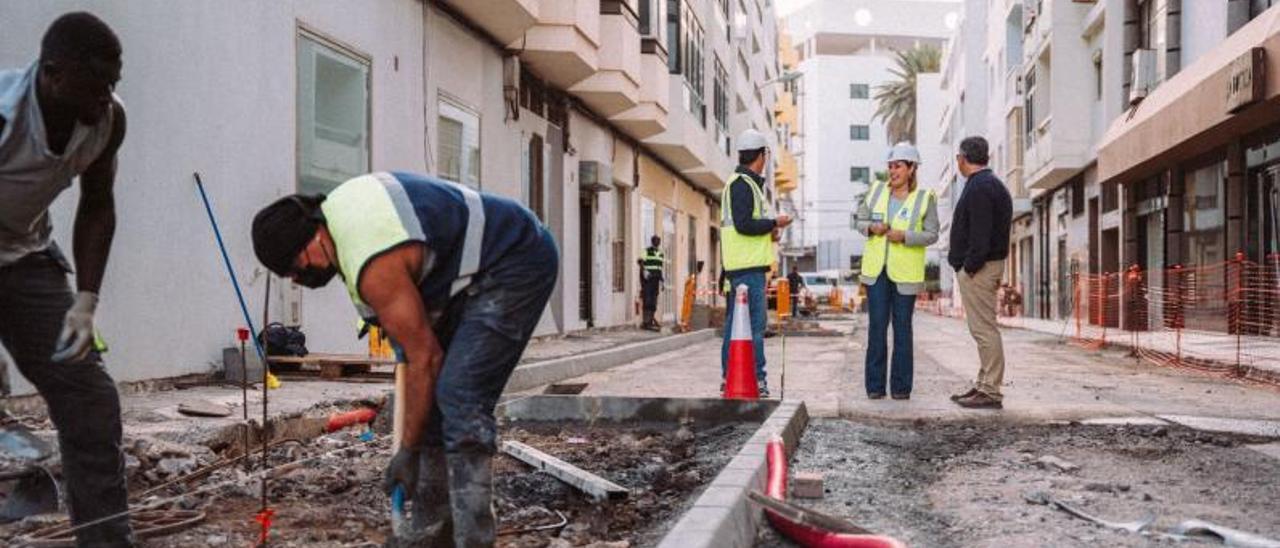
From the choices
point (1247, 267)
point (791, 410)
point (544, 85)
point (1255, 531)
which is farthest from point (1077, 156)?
point (1255, 531)

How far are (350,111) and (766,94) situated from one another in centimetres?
4768

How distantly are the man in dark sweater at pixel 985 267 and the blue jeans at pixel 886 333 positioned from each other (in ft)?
1.36

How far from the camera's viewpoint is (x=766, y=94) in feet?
190

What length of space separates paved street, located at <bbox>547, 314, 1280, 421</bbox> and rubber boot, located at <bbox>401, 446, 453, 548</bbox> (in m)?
4.21

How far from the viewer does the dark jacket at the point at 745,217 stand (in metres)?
7.81

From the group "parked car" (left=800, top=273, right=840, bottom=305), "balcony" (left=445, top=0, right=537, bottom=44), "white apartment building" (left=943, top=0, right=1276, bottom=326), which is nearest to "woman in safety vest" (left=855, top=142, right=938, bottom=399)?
"balcony" (left=445, top=0, right=537, bottom=44)

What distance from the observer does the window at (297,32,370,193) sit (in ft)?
34.4

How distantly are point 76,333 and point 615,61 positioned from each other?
16.4 meters

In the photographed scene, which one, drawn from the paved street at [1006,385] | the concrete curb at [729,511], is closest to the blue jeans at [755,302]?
the paved street at [1006,385]

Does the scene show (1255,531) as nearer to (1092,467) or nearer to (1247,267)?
(1092,467)

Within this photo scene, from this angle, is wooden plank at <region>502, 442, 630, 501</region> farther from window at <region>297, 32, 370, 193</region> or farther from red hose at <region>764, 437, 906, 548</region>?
window at <region>297, 32, 370, 193</region>

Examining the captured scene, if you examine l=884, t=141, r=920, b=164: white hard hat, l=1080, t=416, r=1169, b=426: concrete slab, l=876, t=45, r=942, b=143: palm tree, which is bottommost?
l=1080, t=416, r=1169, b=426: concrete slab

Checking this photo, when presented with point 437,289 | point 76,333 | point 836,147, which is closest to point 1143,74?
point 437,289

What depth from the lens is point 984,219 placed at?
7.72 meters
